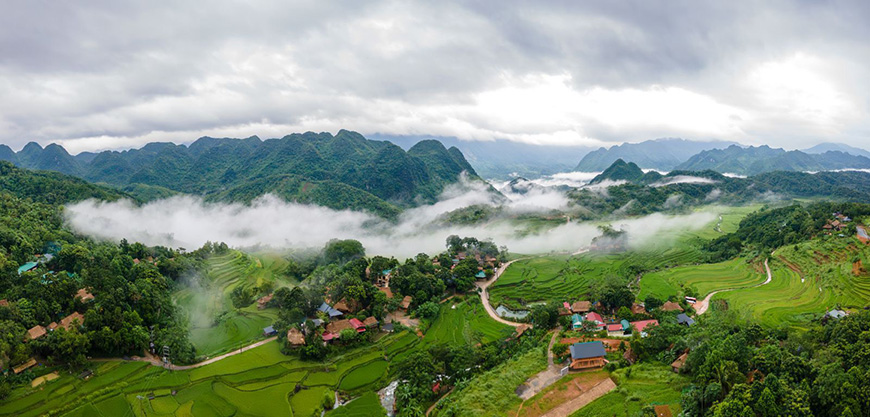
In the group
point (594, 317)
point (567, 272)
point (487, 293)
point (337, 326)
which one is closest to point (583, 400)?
point (594, 317)

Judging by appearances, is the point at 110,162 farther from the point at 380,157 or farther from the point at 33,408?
the point at 33,408

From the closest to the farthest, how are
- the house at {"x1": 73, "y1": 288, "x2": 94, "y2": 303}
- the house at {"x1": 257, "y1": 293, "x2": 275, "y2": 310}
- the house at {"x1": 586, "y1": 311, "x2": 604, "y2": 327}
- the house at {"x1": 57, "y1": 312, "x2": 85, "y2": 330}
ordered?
1. the house at {"x1": 57, "y1": 312, "x2": 85, "y2": 330}
2. the house at {"x1": 73, "y1": 288, "x2": 94, "y2": 303}
3. the house at {"x1": 586, "y1": 311, "x2": 604, "y2": 327}
4. the house at {"x1": 257, "y1": 293, "x2": 275, "y2": 310}

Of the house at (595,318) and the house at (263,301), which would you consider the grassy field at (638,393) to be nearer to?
the house at (595,318)

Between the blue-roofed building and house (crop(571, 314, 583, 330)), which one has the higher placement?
the blue-roofed building

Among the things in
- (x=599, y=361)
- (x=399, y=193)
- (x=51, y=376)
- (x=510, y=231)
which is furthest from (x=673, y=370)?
(x=399, y=193)

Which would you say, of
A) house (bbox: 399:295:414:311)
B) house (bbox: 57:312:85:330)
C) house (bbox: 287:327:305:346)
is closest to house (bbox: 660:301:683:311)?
house (bbox: 399:295:414:311)

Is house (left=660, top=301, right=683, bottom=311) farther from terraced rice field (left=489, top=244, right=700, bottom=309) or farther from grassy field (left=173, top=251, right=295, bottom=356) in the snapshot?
grassy field (left=173, top=251, right=295, bottom=356)
